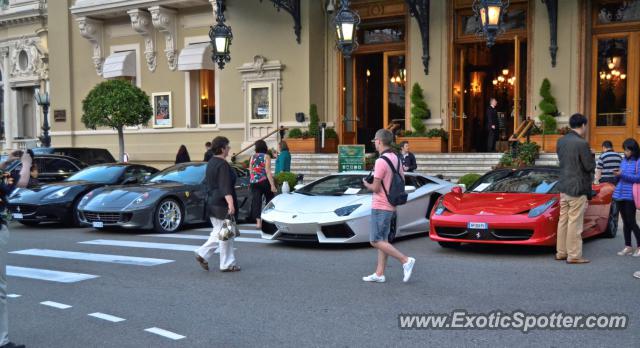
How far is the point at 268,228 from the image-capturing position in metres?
10.6

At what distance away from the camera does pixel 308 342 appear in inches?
210

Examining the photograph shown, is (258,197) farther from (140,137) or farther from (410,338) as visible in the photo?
(140,137)

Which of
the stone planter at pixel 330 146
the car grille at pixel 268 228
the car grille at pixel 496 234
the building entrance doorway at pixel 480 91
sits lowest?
the car grille at pixel 268 228

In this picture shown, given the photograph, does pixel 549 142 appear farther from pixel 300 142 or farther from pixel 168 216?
pixel 168 216

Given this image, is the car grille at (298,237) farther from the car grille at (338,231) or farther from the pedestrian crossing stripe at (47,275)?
the pedestrian crossing stripe at (47,275)

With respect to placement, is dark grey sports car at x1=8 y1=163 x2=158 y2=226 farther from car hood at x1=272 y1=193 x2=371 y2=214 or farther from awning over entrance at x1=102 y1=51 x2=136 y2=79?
awning over entrance at x1=102 y1=51 x2=136 y2=79

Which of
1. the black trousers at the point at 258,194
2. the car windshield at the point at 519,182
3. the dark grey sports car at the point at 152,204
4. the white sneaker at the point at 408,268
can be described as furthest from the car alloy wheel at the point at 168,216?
the white sneaker at the point at 408,268

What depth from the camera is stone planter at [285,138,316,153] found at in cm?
2197

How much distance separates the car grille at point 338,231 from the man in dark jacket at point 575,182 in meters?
3.11

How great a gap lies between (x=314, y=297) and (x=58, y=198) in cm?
870

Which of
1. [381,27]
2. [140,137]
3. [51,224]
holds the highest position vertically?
[381,27]

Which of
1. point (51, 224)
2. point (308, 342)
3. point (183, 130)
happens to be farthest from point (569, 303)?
point (183, 130)

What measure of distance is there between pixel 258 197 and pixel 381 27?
11.6m

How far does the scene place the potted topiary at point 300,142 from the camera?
72.1ft
